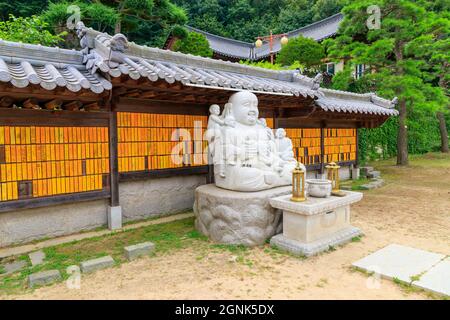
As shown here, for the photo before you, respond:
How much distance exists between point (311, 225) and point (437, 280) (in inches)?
70.3

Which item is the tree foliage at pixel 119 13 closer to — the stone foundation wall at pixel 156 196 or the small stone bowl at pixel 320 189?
the stone foundation wall at pixel 156 196

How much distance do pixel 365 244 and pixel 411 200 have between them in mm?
4257

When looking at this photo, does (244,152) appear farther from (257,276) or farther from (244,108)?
(257,276)

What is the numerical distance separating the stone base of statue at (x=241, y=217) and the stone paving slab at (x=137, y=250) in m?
1.17

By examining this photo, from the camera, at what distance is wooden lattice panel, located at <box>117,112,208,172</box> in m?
6.62

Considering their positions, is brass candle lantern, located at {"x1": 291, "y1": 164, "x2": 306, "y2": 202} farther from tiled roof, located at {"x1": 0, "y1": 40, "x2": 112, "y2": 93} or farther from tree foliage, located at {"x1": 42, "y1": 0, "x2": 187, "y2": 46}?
tree foliage, located at {"x1": 42, "y1": 0, "x2": 187, "y2": 46}

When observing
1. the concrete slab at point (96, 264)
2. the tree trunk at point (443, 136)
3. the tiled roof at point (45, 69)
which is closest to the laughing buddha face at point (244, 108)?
the tiled roof at point (45, 69)

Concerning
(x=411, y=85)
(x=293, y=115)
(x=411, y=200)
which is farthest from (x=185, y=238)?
(x=411, y=85)

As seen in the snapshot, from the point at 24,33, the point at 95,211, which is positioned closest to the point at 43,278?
the point at 95,211

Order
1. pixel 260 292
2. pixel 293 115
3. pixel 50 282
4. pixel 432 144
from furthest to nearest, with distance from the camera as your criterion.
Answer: pixel 432 144 → pixel 293 115 → pixel 50 282 → pixel 260 292

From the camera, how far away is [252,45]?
33.3 metres

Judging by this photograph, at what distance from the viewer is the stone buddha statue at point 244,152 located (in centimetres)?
568

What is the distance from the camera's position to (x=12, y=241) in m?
5.41
